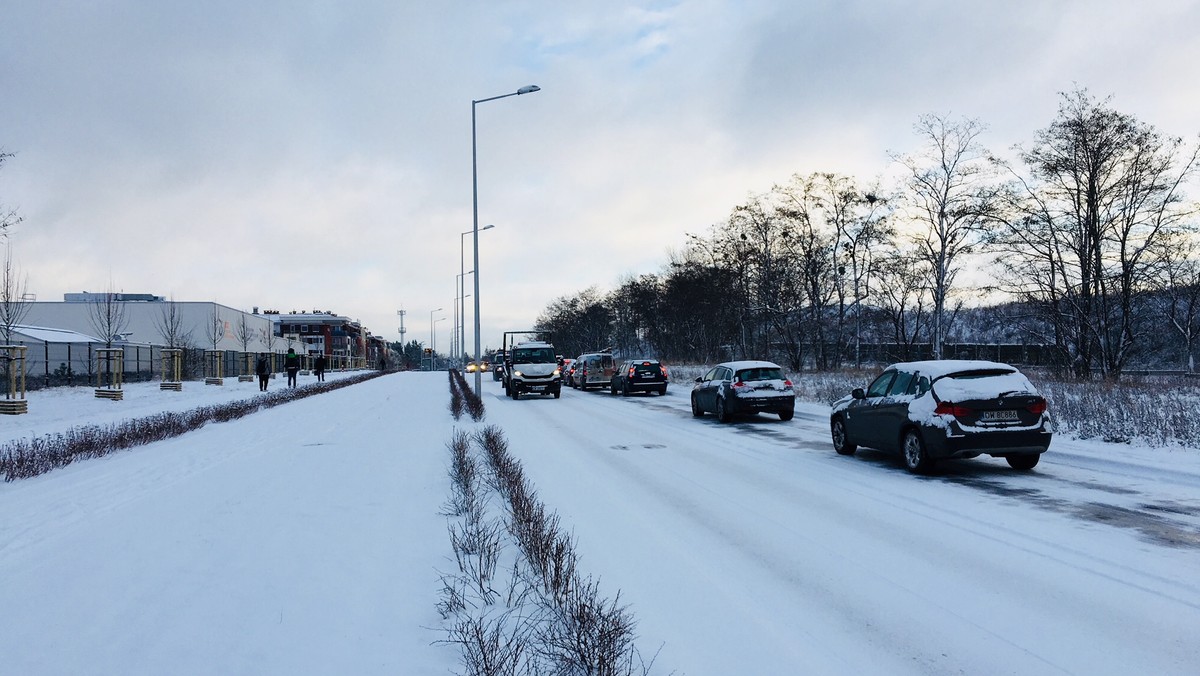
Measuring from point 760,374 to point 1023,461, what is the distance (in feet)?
27.3

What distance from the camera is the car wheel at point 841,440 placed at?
11.8 m

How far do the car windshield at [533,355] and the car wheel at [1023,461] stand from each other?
2186 cm

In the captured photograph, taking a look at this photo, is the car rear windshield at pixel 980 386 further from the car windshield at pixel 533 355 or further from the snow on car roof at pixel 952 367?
the car windshield at pixel 533 355

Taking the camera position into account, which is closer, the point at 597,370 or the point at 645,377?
the point at 645,377

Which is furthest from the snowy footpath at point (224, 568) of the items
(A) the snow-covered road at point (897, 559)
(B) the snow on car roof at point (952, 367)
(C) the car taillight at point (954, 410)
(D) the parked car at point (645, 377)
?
(D) the parked car at point (645, 377)

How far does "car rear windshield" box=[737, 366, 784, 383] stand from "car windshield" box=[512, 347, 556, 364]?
543 inches

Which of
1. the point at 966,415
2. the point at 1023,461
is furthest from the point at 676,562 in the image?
the point at 1023,461

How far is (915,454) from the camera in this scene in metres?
9.75

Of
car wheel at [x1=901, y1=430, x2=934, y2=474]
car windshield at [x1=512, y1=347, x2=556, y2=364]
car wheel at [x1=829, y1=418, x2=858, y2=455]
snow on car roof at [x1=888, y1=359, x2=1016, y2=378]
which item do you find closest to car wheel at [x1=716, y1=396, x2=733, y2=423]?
car wheel at [x1=829, y1=418, x2=858, y2=455]

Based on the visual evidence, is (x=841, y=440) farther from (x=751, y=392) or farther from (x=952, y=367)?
(x=751, y=392)

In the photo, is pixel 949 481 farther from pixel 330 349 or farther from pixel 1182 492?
pixel 330 349

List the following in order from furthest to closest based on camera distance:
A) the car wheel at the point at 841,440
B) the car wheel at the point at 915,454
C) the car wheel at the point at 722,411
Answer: the car wheel at the point at 722,411 < the car wheel at the point at 841,440 < the car wheel at the point at 915,454

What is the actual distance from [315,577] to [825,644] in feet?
11.7

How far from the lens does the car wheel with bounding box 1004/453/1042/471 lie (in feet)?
32.4
